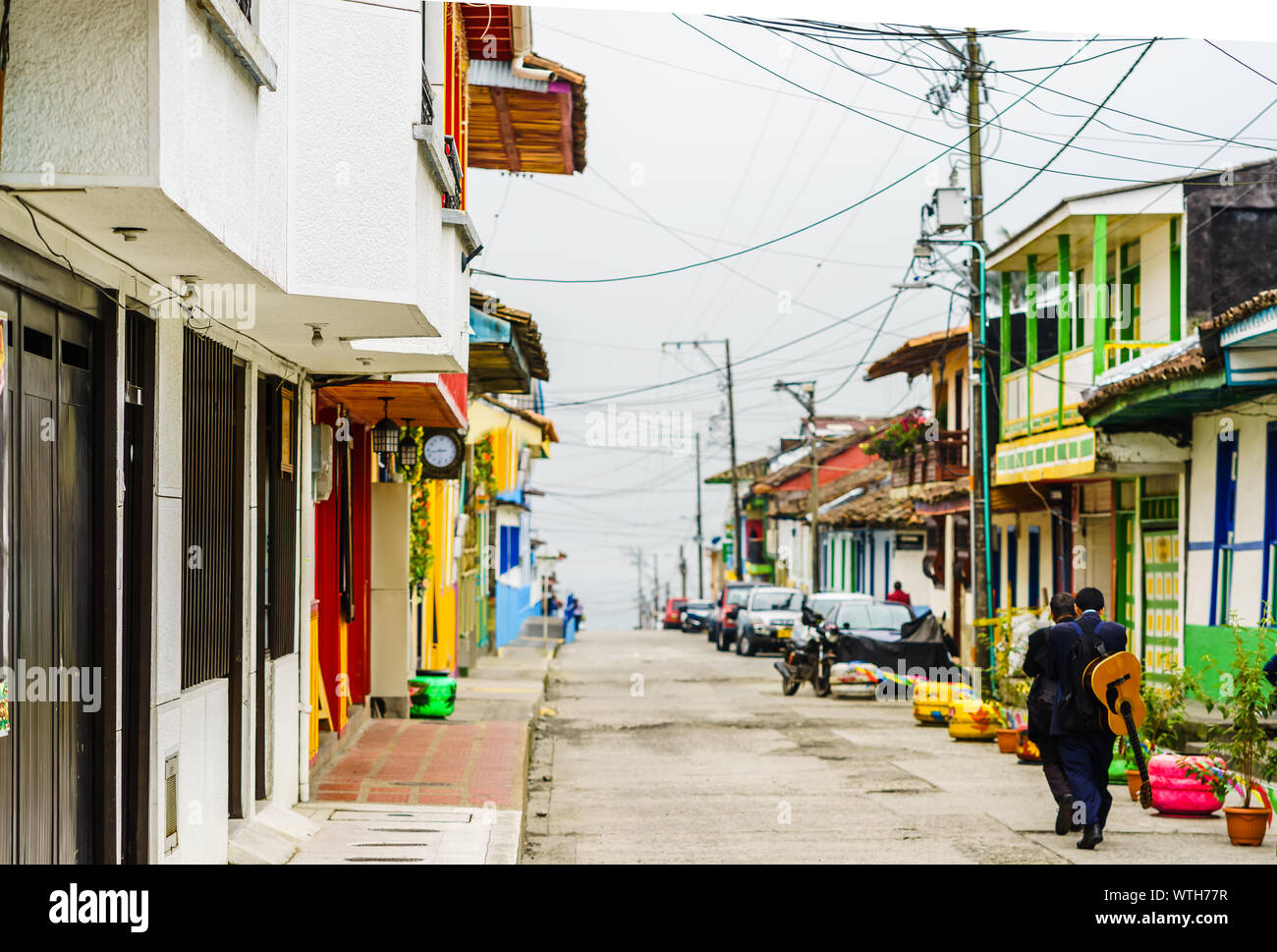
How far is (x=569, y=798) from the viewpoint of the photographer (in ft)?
41.8

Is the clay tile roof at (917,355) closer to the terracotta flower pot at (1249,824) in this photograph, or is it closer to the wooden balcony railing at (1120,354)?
the wooden balcony railing at (1120,354)

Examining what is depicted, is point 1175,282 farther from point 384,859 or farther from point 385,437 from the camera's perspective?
point 384,859

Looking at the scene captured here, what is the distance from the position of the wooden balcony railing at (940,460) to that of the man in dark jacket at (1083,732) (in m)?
16.7

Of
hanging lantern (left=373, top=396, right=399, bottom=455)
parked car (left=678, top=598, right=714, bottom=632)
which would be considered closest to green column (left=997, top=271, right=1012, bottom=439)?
hanging lantern (left=373, top=396, right=399, bottom=455)

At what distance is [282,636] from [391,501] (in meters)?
5.33

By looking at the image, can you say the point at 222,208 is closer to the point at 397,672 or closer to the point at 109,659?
the point at 109,659

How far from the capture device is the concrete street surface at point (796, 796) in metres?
10.1

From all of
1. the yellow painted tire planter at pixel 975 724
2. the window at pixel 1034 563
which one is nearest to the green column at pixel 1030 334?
the window at pixel 1034 563

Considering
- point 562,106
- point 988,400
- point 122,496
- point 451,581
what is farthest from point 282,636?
point 988,400

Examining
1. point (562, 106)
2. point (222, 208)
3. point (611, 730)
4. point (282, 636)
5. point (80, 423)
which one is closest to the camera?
point (222, 208)

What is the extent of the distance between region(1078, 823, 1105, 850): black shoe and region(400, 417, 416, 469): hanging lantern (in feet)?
26.6

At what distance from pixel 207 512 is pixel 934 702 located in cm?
1253

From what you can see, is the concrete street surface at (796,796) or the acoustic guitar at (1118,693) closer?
the concrete street surface at (796,796)

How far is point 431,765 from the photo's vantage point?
12906 millimetres
